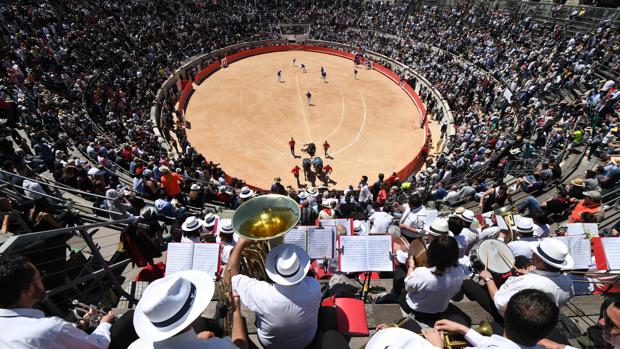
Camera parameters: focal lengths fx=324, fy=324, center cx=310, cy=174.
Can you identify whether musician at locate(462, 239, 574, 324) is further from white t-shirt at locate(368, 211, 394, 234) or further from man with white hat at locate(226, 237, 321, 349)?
white t-shirt at locate(368, 211, 394, 234)

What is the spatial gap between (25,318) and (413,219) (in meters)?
7.82

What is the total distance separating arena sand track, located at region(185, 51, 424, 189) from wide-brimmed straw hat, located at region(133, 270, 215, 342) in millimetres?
17978

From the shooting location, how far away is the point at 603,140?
14383mm

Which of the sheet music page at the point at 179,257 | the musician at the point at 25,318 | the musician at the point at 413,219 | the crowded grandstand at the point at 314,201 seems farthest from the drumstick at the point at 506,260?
the musician at the point at 25,318

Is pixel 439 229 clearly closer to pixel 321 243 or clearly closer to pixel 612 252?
pixel 321 243

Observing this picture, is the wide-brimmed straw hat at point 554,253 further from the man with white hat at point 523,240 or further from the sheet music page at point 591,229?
the sheet music page at point 591,229

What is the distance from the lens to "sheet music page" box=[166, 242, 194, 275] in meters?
6.40

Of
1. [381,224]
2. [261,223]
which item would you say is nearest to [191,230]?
[261,223]

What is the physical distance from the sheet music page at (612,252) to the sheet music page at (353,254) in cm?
476

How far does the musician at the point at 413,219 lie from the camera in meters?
8.60

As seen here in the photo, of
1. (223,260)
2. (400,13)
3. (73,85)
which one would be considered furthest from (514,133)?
(400,13)

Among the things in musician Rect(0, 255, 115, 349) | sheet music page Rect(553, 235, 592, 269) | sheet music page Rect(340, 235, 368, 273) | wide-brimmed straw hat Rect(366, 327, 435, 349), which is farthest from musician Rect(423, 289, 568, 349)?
sheet music page Rect(553, 235, 592, 269)

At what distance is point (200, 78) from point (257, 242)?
34327 mm

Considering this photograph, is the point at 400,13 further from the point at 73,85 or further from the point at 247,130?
the point at 73,85
